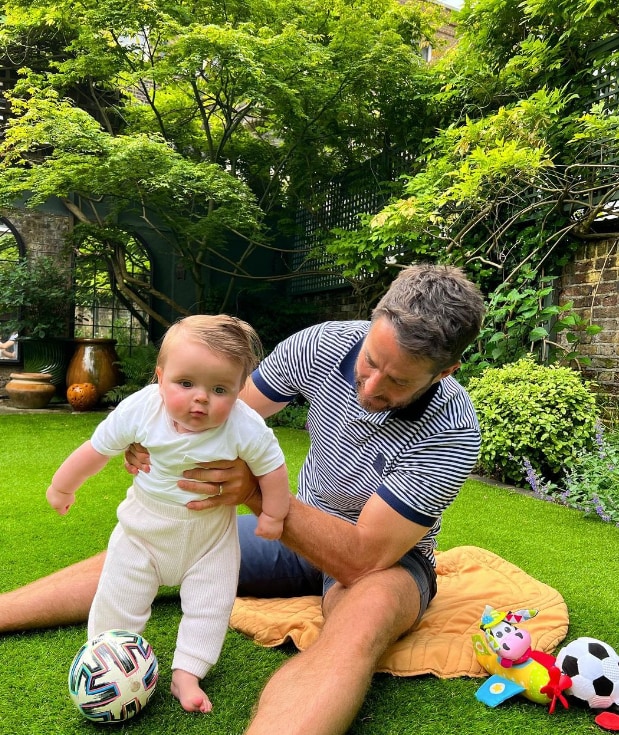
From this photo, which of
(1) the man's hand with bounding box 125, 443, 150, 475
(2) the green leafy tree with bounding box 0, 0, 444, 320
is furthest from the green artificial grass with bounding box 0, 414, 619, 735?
(2) the green leafy tree with bounding box 0, 0, 444, 320

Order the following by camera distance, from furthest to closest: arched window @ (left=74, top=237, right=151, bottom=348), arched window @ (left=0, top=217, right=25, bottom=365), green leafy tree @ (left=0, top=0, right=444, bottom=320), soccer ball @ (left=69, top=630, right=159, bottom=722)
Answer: arched window @ (left=74, top=237, right=151, bottom=348) < arched window @ (left=0, top=217, right=25, bottom=365) < green leafy tree @ (left=0, top=0, right=444, bottom=320) < soccer ball @ (left=69, top=630, right=159, bottom=722)

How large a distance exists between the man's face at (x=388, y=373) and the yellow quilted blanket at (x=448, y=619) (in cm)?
77

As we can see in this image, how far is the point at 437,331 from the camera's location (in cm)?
165

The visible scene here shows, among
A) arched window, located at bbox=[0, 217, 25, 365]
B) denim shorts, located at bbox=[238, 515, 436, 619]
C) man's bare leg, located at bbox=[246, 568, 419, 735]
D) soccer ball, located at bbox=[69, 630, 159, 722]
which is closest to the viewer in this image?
man's bare leg, located at bbox=[246, 568, 419, 735]

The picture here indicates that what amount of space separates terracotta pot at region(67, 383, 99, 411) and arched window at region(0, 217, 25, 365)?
1.50 meters

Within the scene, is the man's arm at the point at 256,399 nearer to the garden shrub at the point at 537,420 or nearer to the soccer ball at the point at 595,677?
the soccer ball at the point at 595,677

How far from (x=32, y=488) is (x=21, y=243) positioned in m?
6.22

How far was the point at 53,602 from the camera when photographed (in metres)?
1.92

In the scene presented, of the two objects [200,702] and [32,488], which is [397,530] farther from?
[32,488]

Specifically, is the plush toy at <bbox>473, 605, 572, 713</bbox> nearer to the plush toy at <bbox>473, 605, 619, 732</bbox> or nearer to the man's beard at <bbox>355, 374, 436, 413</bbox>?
the plush toy at <bbox>473, 605, 619, 732</bbox>

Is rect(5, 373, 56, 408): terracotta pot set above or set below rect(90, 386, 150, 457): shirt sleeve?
below

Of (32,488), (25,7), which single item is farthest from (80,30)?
(32,488)

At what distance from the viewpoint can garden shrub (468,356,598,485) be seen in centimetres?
420

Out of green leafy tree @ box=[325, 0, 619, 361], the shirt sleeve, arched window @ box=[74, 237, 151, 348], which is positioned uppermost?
green leafy tree @ box=[325, 0, 619, 361]
